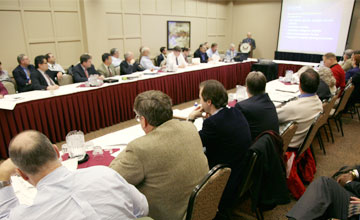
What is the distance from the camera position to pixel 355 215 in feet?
5.28

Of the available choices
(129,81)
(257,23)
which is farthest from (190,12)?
(129,81)

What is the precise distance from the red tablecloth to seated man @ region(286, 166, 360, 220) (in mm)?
3469

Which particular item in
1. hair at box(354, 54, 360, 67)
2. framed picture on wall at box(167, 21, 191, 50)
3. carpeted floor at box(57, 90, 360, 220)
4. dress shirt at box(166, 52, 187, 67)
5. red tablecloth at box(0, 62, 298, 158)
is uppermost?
framed picture on wall at box(167, 21, 191, 50)

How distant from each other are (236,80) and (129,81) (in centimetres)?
366

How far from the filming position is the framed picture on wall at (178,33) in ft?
28.6

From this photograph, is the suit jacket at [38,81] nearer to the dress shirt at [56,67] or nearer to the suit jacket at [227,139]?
the dress shirt at [56,67]

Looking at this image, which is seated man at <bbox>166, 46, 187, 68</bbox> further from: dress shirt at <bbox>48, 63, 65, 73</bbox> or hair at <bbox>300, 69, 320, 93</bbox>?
hair at <bbox>300, 69, 320, 93</bbox>

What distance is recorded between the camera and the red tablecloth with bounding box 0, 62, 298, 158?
A: 348 centimetres

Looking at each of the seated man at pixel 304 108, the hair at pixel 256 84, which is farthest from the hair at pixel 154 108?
the seated man at pixel 304 108

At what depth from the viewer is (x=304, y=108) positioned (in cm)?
264

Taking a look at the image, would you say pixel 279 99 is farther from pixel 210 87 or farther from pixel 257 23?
pixel 257 23

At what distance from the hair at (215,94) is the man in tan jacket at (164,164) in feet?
1.86

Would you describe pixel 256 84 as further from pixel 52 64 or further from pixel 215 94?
pixel 52 64

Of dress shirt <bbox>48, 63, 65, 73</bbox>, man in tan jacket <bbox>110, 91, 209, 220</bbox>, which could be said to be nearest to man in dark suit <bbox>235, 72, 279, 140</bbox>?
man in tan jacket <bbox>110, 91, 209, 220</bbox>
